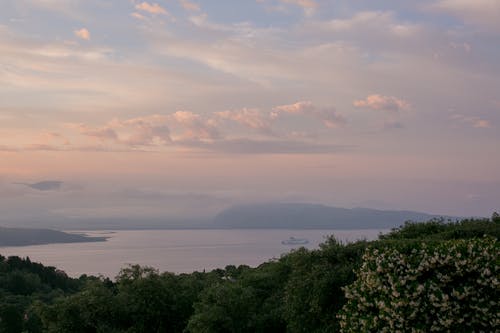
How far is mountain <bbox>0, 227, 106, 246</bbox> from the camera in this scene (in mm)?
147863

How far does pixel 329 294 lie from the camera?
711 inches

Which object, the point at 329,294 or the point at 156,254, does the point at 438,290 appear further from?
the point at 156,254

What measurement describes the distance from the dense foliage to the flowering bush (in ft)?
0.07

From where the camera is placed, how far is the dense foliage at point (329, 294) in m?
12.3

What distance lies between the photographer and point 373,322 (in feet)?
42.1

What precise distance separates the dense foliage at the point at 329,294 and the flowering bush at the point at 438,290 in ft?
0.07

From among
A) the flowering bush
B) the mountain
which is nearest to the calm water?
the mountain

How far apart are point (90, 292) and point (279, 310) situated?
25.3 feet

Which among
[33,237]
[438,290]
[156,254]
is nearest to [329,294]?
[438,290]

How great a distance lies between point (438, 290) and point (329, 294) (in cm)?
609

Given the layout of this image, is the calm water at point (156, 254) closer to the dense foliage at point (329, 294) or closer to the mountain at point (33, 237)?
the mountain at point (33, 237)

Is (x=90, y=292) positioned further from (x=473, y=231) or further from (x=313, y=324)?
(x=473, y=231)

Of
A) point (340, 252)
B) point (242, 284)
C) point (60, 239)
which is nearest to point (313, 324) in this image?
point (340, 252)

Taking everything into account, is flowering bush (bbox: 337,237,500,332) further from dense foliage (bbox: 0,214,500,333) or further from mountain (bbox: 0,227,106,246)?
mountain (bbox: 0,227,106,246)
